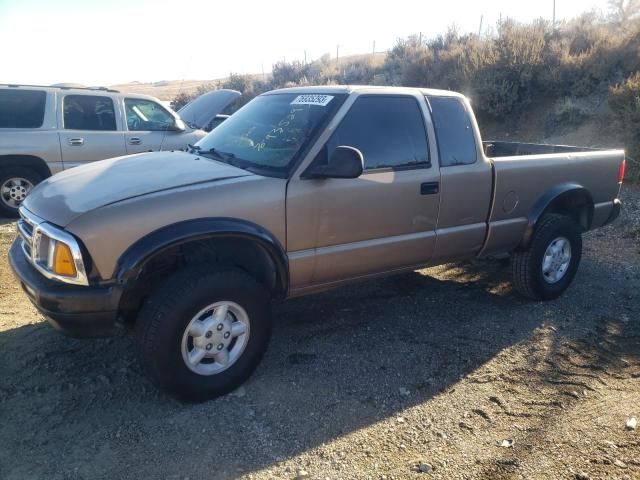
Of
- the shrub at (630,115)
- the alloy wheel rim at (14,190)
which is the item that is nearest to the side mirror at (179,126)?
the alloy wheel rim at (14,190)

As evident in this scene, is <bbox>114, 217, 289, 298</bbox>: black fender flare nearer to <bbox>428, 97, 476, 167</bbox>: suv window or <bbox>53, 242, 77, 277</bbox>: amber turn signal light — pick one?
<bbox>53, 242, 77, 277</bbox>: amber turn signal light

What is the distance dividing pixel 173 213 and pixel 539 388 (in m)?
2.68

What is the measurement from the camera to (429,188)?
4129 mm

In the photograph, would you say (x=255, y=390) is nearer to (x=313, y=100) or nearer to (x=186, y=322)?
(x=186, y=322)

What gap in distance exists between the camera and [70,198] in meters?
3.20

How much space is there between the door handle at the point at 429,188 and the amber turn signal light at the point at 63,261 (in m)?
2.48

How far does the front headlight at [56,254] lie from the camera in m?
2.89

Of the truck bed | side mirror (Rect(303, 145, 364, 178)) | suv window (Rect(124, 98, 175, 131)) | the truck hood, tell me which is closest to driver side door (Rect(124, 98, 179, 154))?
suv window (Rect(124, 98, 175, 131))

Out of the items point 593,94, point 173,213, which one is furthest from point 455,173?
point 593,94

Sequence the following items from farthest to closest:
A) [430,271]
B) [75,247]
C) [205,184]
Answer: [430,271] → [205,184] → [75,247]

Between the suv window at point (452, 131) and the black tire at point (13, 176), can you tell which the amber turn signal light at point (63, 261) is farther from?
the black tire at point (13, 176)

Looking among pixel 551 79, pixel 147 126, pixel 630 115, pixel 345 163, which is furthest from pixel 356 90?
pixel 551 79

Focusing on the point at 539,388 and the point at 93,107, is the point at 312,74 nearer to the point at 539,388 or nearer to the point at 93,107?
the point at 93,107

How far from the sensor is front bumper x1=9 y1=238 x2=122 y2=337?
2.91 metres
